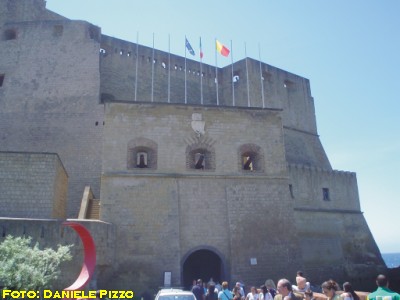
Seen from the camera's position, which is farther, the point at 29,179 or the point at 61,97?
the point at 61,97

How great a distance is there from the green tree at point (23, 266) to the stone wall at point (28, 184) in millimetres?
3108

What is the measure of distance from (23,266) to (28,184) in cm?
489

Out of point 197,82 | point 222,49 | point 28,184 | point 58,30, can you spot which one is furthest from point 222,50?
point 28,184

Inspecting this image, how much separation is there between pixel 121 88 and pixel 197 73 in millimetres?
5751

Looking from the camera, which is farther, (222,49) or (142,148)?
(222,49)

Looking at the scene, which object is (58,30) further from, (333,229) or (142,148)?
(333,229)

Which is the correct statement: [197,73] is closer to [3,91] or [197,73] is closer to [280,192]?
[3,91]

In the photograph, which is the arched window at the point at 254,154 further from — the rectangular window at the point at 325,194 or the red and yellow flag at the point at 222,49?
the red and yellow flag at the point at 222,49

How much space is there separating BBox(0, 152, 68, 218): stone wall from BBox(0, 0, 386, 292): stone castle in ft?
0.11

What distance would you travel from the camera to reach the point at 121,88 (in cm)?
2294

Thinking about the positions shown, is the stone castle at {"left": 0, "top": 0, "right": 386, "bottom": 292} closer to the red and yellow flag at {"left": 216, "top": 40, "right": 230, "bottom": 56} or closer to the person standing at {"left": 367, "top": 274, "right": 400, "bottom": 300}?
the red and yellow flag at {"left": 216, "top": 40, "right": 230, "bottom": 56}

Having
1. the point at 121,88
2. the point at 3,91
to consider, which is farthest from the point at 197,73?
the point at 3,91

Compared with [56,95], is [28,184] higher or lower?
lower

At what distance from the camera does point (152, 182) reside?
530 inches
